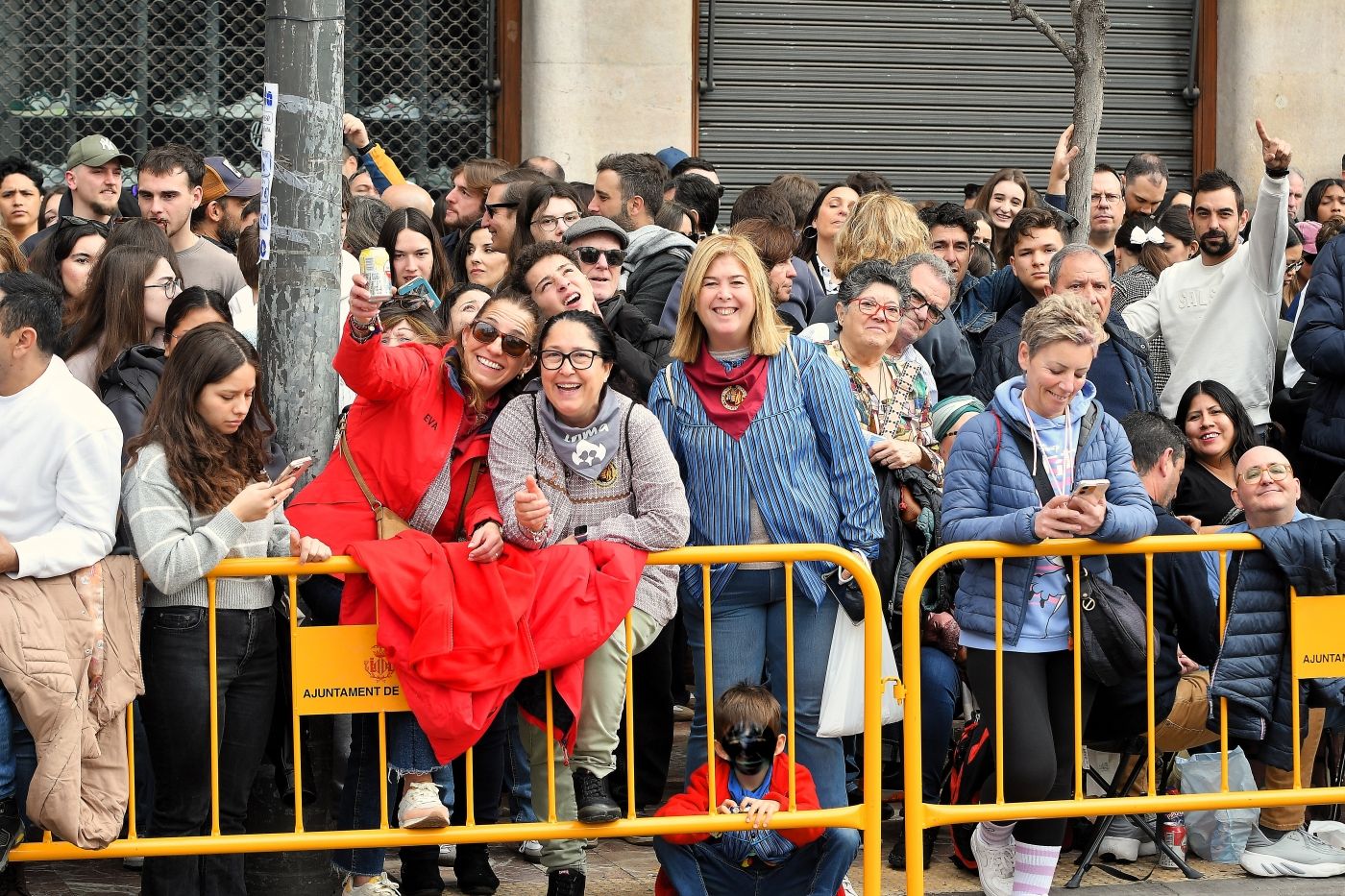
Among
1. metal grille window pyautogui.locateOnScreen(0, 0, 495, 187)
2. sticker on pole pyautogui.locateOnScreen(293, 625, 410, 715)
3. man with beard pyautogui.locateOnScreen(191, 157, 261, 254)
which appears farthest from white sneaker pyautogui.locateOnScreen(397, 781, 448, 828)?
metal grille window pyautogui.locateOnScreen(0, 0, 495, 187)

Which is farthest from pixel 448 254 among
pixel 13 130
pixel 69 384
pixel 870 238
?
pixel 13 130

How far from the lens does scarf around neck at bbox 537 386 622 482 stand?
5.59 metres

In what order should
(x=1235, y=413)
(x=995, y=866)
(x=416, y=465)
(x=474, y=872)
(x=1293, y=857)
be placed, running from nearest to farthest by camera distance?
(x=416, y=465)
(x=995, y=866)
(x=474, y=872)
(x=1293, y=857)
(x=1235, y=413)

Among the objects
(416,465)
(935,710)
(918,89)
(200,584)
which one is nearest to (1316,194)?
(918,89)

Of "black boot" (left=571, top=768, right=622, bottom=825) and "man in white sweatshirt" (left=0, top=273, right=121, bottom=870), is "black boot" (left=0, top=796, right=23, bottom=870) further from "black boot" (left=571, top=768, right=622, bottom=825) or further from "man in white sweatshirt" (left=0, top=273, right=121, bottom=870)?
"black boot" (left=571, top=768, right=622, bottom=825)

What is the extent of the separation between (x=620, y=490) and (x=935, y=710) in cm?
176

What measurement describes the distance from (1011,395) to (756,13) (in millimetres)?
7259

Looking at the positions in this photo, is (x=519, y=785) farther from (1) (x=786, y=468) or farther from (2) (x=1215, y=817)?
(2) (x=1215, y=817)

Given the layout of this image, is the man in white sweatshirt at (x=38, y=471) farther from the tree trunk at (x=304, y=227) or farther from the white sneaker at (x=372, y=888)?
A: the white sneaker at (x=372, y=888)

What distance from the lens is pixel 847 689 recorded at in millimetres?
5688

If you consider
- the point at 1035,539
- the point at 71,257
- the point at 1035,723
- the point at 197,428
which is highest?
the point at 71,257

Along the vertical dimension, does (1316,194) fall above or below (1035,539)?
above

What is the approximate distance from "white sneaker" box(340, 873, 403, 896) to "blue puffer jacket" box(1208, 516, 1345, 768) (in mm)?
2900

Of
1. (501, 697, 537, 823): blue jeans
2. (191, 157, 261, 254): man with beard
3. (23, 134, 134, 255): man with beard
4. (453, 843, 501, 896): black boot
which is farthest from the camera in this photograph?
(191, 157, 261, 254): man with beard
